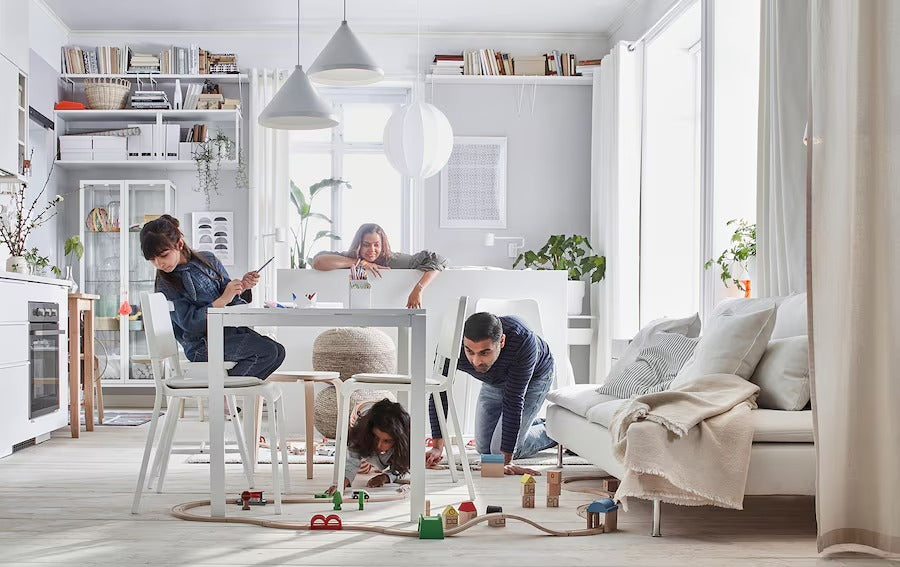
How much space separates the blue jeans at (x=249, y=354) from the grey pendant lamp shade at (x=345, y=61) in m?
1.27

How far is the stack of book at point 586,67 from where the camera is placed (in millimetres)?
7309

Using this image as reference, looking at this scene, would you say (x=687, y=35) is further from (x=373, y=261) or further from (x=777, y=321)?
(x=777, y=321)

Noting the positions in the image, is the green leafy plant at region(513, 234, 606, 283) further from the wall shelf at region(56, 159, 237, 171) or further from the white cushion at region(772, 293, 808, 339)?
the white cushion at region(772, 293, 808, 339)

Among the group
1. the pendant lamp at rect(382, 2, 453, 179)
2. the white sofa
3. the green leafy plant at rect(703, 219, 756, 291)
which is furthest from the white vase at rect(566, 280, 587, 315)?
the white sofa

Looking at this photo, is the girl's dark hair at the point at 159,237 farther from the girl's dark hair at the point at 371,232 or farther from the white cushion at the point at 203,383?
the girl's dark hair at the point at 371,232

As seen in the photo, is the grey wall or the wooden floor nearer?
the wooden floor

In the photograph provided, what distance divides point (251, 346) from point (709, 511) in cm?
194

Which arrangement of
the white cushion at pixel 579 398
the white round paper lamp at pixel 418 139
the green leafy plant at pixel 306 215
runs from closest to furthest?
the white cushion at pixel 579 398 < the white round paper lamp at pixel 418 139 < the green leafy plant at pixel 306 215

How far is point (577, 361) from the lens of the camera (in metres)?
7.29

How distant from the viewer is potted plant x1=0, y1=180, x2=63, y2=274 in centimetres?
519

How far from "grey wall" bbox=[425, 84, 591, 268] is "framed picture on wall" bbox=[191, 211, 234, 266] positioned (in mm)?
1530

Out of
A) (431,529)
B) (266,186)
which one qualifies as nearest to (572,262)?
(266,186)

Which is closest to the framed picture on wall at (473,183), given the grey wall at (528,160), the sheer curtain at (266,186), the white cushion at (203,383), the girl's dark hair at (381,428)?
the grey wall at (528,160)

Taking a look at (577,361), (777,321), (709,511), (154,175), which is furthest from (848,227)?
(154,175)
